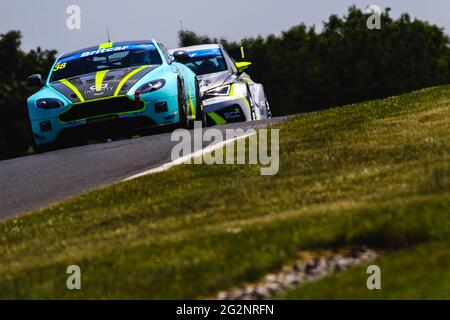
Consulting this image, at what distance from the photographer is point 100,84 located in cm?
1883

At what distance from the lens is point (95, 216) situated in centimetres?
1176

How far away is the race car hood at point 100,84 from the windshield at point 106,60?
1.04 ft

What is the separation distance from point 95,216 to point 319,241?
319 centimetres

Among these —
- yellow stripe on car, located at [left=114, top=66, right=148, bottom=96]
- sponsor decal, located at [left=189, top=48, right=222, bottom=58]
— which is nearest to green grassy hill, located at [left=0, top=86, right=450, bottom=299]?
yellow stripe on car, located at [left=114, top=66, right=148, bottom=96]

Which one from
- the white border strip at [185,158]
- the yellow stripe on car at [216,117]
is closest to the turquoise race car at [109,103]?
the white border strip at [185,158]

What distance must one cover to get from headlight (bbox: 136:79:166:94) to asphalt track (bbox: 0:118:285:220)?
78 centimetres

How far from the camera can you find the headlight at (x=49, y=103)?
61.4 ft

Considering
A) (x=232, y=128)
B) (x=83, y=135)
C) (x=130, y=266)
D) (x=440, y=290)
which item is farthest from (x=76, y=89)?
(x=440, y=290)

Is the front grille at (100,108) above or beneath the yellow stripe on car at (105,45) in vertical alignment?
beneath

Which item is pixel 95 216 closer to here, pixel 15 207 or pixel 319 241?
pixel 15 207

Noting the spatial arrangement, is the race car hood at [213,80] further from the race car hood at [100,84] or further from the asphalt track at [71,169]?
the asphalt track at [71,169]

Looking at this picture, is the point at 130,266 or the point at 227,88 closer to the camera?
the point at 130,266

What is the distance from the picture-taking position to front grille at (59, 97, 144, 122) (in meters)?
18.7

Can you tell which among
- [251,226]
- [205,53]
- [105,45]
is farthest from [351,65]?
[251,226]
